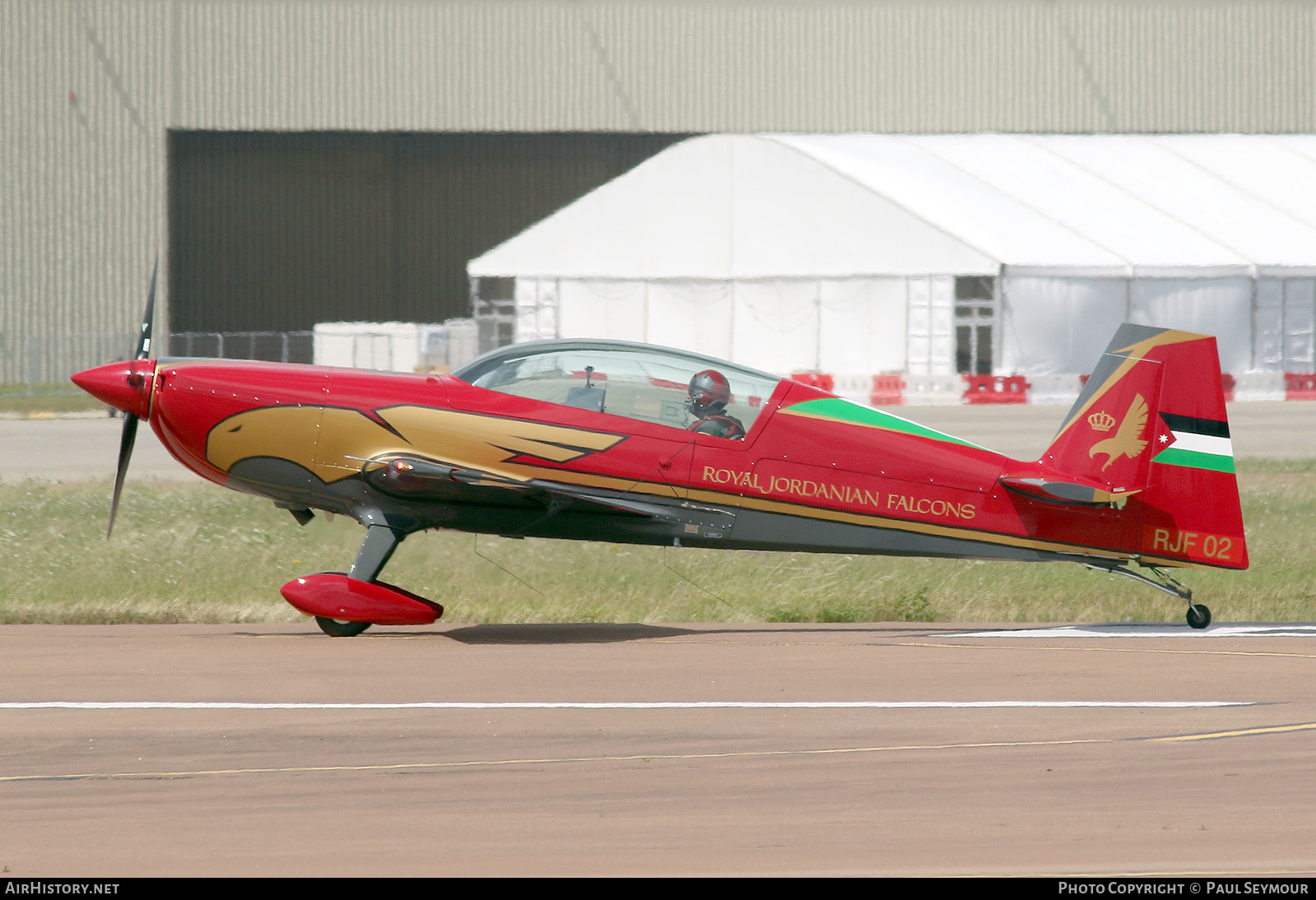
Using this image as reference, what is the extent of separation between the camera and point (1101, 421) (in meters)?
9.56

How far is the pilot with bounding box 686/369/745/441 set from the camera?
9391 mm

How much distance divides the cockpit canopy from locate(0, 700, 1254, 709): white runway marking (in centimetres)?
234

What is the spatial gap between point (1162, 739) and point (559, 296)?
28.9 metres

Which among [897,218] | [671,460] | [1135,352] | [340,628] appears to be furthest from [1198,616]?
[897,218]

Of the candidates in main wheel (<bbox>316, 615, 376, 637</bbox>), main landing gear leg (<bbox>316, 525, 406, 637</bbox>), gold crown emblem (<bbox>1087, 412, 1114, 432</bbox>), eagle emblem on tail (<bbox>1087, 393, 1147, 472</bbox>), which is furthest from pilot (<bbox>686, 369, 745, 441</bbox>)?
main wheel (<bbox>316, 615, 376, 637</bbox>)

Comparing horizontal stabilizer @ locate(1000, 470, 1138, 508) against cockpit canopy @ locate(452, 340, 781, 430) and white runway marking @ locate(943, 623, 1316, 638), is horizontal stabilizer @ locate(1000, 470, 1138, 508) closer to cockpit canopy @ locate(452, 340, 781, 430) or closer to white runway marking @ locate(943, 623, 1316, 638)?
white runway marking @ locate(943, 623, 1316, 638)

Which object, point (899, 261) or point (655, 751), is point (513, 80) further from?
point (655, 751)

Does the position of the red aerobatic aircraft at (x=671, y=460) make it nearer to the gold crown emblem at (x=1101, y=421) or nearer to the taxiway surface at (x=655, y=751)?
the gold crown emblem at (x=1101, y=421)

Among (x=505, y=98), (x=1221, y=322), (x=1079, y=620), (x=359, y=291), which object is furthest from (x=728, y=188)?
(x=1079, y=620)

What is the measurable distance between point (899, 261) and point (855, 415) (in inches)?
951

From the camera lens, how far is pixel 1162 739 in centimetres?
688

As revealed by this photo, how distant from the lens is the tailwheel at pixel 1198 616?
9.88 meters

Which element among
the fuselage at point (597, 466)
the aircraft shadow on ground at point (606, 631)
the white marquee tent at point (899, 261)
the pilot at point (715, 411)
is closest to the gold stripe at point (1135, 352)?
the fuselage at point (597, 466)

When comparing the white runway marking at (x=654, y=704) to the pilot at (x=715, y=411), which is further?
the pilot at (x=715, y=411)
